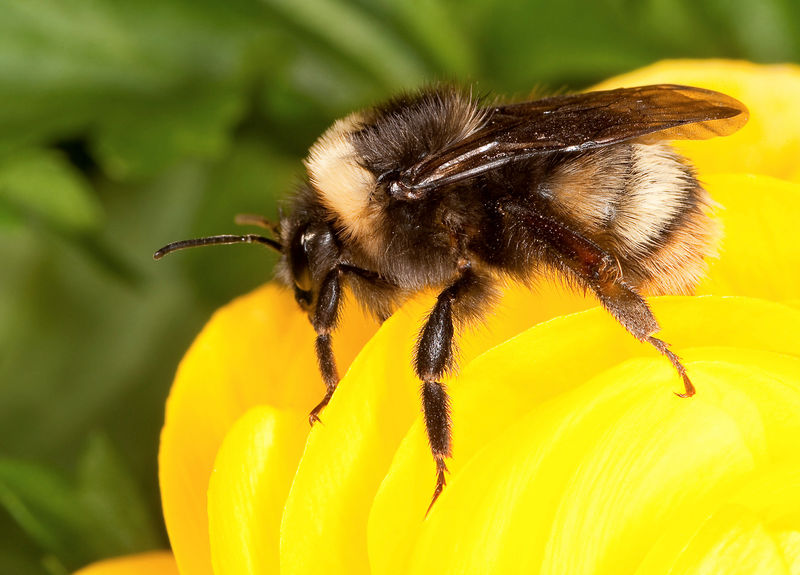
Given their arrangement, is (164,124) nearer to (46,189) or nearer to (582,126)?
(46,189)

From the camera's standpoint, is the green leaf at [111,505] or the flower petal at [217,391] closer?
the flower petal at [217,391]

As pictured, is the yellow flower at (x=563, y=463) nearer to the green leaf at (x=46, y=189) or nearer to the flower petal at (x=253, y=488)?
the flower petal at (x=253, y=488)

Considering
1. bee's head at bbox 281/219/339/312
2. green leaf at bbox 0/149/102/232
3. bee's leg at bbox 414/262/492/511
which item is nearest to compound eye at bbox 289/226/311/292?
bee's head at bbox 281/219/339/312

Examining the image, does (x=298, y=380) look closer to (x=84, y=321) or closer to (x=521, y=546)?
(x=521, y=546)

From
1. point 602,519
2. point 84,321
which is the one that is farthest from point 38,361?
point 602,519

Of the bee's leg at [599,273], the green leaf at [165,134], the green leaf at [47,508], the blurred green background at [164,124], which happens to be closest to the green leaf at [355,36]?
the blurred green background at [164,124]

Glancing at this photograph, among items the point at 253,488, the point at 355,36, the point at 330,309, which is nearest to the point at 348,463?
the point at 253,488

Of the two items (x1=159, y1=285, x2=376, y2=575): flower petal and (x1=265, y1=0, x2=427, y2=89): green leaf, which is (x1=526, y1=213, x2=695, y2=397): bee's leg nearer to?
(x1=159, y1=285, x2=376, y2=575): flower petal
